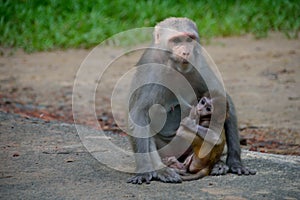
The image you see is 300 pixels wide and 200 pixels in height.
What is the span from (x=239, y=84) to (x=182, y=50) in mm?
4555

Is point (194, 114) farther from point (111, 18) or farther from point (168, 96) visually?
point (111, 18)

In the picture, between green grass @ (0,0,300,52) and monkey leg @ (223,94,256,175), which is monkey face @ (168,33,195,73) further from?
green grass @ (0,0,300,52)

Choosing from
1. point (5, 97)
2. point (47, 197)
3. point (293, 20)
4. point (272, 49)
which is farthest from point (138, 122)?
point (293, 20)

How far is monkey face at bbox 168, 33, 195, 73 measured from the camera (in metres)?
5.59

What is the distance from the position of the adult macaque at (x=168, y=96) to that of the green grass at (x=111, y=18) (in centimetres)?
622

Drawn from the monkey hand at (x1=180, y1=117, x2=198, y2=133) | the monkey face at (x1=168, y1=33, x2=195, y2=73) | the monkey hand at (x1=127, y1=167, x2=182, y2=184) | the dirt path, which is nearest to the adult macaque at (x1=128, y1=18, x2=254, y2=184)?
the monkey face at (x1=168, y1=33, x2=195, y2=73)

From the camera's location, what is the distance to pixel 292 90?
962cm

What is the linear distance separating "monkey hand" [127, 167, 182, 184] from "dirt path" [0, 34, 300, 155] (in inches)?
79.6

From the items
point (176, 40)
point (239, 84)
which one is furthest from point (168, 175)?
point (239, 84)

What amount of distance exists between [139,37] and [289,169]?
6.77 meters

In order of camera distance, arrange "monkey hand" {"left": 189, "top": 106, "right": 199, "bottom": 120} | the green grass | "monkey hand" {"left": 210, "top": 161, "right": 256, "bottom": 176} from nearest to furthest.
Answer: "monkey hand" {"left": 189, "top": 106, "right": 199, "bottom": 120} → "monkey hand" {"left": 210, "top": 161, "right": 256, "bottom": 176} → the green grass

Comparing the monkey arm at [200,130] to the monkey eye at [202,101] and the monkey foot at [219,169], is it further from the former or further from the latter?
the monkey foot at [219,169]

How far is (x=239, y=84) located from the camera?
32.9ft

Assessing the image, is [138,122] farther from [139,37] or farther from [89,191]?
[139,37]
